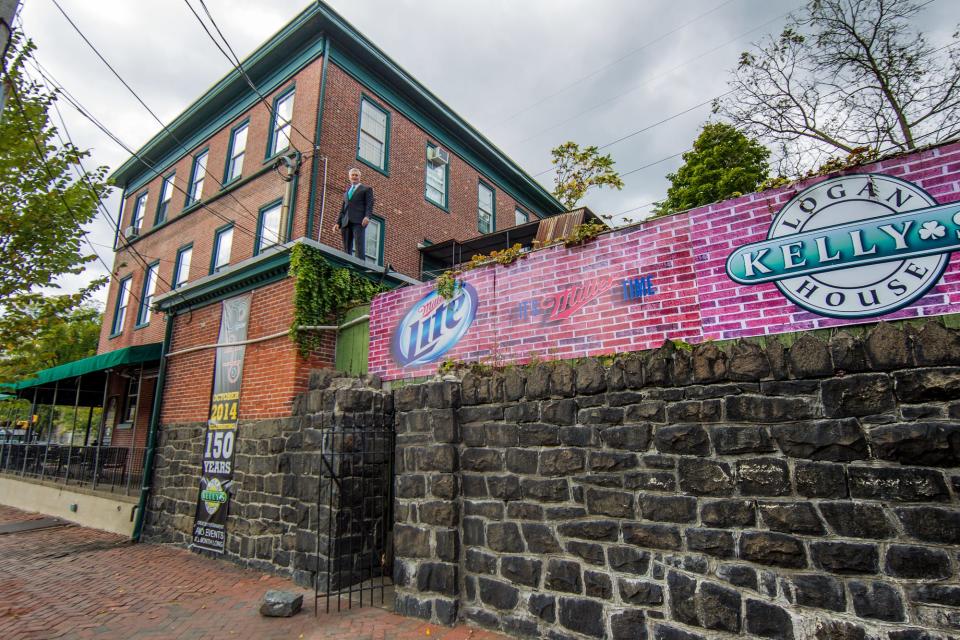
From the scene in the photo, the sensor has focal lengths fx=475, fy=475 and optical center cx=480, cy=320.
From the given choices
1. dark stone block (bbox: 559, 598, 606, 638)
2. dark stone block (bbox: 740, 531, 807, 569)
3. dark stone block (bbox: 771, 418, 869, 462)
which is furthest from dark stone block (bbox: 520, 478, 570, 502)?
dark stone block (bbox: 771, 418, 869, 462)

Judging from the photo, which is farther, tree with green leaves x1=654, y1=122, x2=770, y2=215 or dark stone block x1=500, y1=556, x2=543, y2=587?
tree with green leaves x1=654, y1=122, x2=770, y2=215

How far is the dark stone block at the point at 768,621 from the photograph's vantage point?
11.1ft

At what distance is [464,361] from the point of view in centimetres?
702

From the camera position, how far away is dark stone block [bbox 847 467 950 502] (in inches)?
122

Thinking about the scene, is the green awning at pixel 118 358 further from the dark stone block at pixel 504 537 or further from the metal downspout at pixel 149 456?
the dark stone block at pixel 504 537

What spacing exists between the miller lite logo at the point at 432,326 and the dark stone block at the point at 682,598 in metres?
4.23

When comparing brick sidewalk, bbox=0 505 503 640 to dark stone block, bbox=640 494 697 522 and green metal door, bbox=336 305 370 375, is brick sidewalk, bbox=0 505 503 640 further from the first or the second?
green metal door, bbox=336 305 370 375

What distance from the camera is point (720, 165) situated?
18.8m

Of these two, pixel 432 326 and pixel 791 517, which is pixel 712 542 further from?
pixel 432 326

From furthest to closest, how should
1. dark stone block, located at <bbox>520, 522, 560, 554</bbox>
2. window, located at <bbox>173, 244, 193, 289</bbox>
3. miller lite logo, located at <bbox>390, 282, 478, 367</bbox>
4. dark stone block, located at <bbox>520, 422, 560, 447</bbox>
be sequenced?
window, located at <bbox>173, 244, 193, 289</bbox>, miller lite logo, located at <bbox>390, 282, 478, 367</bbox>, dark stone block, located at <bbox>520, 422, 560, 447</bbox>, dark stone block, located at <bbox>520, 522, 560, 554</bbox>

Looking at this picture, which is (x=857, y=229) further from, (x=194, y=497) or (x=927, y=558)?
(x=194, y=497)

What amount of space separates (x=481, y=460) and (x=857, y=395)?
134 inches

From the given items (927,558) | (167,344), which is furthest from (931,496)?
(167,344)

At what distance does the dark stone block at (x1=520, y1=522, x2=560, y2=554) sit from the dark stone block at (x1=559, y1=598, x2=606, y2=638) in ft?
1.47
